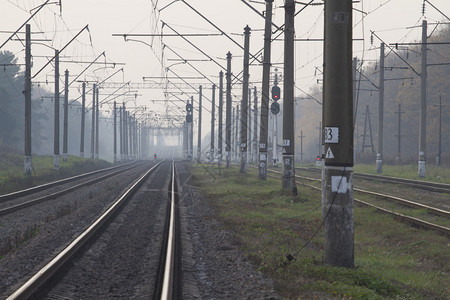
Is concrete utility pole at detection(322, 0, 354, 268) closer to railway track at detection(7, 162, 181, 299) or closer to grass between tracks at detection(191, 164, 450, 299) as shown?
grass between tracks at detection(191, 164, 450, 299)

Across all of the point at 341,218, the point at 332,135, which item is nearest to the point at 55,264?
the point at 341,218

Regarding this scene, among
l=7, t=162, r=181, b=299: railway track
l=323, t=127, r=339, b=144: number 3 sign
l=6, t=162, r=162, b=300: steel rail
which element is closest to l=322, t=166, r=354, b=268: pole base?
l=323, t=127, r=339, b=144: number 3 sign

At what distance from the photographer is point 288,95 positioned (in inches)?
816

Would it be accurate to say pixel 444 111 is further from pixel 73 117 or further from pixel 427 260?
pixel 73 117

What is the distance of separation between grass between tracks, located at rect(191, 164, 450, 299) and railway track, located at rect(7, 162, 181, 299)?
1507 mm

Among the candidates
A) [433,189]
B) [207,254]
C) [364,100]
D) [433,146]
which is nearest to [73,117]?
[364,100]

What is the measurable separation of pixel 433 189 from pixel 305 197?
255 inches

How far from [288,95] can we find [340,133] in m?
12.4

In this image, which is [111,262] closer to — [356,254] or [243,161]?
[356,254]

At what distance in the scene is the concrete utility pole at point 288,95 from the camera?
67.0ft

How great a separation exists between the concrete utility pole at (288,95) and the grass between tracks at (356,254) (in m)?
3.09

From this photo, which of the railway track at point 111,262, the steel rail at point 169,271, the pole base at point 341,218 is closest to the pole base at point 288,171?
the railway track at point 111,262

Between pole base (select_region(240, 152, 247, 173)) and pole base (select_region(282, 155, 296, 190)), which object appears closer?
pole base (select_region(282, 155, 296, 190))

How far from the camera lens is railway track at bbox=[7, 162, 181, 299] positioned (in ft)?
23.7
